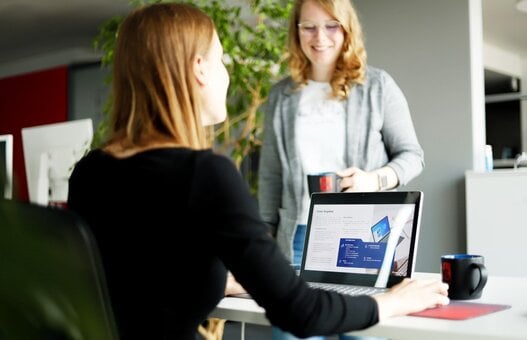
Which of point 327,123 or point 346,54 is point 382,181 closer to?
point 327,123

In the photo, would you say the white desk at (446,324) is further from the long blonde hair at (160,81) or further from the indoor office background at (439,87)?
the indoor office background at (439,87)

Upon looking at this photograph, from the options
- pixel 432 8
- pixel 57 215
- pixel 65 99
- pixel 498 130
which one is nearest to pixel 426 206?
pixel 432 8

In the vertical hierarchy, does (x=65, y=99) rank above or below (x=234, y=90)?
above

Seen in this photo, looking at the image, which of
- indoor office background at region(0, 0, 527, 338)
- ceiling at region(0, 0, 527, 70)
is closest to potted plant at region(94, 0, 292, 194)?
indoor office background at region(0, 0, 527, 338)

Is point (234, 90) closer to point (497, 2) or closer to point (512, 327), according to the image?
point (512, 327)

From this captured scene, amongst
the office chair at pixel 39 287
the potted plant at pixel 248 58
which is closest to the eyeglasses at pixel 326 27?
the potted plant at pixel 248 58

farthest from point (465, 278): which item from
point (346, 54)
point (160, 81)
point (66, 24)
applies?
point (66, 24)

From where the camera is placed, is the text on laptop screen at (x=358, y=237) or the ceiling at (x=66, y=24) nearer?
the text on laptop screen at (x=358, y=237)

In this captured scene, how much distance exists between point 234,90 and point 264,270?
268cm

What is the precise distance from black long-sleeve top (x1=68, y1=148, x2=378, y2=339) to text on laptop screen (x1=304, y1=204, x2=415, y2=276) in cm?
37

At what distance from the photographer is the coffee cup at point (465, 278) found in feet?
4.58

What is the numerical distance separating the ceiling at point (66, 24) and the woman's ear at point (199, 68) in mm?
6400

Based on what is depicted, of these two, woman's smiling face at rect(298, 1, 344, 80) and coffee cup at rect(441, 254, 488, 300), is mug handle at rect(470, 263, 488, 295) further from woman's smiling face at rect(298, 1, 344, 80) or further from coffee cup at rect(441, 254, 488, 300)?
woman's smiling face at rect(298, 1, 344, 80)

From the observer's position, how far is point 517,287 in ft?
5.18
